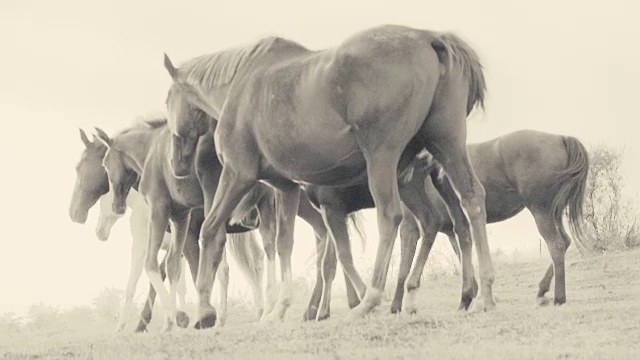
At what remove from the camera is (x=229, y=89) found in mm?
12164

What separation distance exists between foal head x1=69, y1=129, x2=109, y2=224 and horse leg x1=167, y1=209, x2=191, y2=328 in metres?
2.71

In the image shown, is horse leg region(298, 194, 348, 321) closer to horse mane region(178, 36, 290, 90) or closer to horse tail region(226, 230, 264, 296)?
horse mane region(178, 36, 290, 90)

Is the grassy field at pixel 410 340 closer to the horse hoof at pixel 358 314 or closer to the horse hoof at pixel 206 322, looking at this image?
the horse hoof at pixel 358 314

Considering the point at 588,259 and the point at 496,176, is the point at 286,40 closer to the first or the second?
the point at 496,176

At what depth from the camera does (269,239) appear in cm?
1405

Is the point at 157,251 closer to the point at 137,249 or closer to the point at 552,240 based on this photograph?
the point at 137,249

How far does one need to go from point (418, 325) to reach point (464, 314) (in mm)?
804

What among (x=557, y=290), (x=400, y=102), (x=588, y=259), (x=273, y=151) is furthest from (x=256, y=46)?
(x=588, y=259)

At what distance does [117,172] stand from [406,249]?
15.4ft

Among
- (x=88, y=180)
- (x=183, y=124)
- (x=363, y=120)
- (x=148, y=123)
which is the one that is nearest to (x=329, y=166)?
(x=363, y=120)

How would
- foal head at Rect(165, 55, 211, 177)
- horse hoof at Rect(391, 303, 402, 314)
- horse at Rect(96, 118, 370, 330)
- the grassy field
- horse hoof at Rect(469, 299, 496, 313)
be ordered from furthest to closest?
1. horse at Rect(96, 118, 370, 330)
2. foal head at Rect(165, 55, 211, 177)
3. horse hoof at Rect(391, 303, 402, 314)
4. horse hoof at Rect(469, 299, 496, 313)
5. the grassy field

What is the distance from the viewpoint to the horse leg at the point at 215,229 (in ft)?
38.5

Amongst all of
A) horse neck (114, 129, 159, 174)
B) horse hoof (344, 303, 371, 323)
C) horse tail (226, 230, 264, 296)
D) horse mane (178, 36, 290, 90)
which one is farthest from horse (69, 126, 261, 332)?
horse hoof (344, 303, 371, 323)

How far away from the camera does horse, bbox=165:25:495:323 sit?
10484mm
